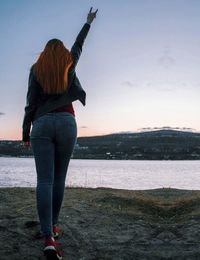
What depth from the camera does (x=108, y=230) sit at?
630 cm

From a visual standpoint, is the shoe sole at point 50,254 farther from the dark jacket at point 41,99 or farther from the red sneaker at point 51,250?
the dark jacket at point 41,99

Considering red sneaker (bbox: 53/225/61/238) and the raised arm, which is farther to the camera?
red sneaker (bbox: 53/225/61/238)

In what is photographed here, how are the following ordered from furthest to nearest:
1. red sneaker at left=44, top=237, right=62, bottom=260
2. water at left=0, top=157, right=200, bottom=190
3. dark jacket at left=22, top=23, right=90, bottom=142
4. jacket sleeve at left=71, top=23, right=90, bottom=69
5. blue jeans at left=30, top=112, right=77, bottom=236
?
water at left=0, top=157, right=200, bottom=190
jacket sleeve at left=71, top=23, right=90, bottom=69
dark jacket at left=22, top=23, right=90, bottom=142
blue jeans at left=30, top=112, right=77, bottom=236
red sneaker at left=44, top=237, right=62, bottom=260

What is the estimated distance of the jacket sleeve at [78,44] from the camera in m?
5.17

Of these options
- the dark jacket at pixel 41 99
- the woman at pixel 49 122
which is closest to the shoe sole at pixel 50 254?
the woman at pixel 49 122

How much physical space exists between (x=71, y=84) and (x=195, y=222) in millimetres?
3166

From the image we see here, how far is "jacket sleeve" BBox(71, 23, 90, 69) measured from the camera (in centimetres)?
517

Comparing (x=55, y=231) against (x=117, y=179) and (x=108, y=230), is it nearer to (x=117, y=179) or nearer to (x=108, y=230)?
(x=108, y=230)

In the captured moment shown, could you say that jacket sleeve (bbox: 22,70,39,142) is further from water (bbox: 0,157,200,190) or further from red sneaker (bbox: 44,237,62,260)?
water (bbox: 0,157,200,190)

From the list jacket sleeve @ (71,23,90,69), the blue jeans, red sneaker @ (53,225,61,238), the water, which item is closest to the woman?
the blue jeans

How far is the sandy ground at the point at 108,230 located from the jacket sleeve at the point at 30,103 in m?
1.51

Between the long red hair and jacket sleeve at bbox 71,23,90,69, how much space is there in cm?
27

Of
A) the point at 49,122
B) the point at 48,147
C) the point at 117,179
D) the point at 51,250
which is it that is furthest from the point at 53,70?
the point at 117,179

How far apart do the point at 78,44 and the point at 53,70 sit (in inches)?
26.3
